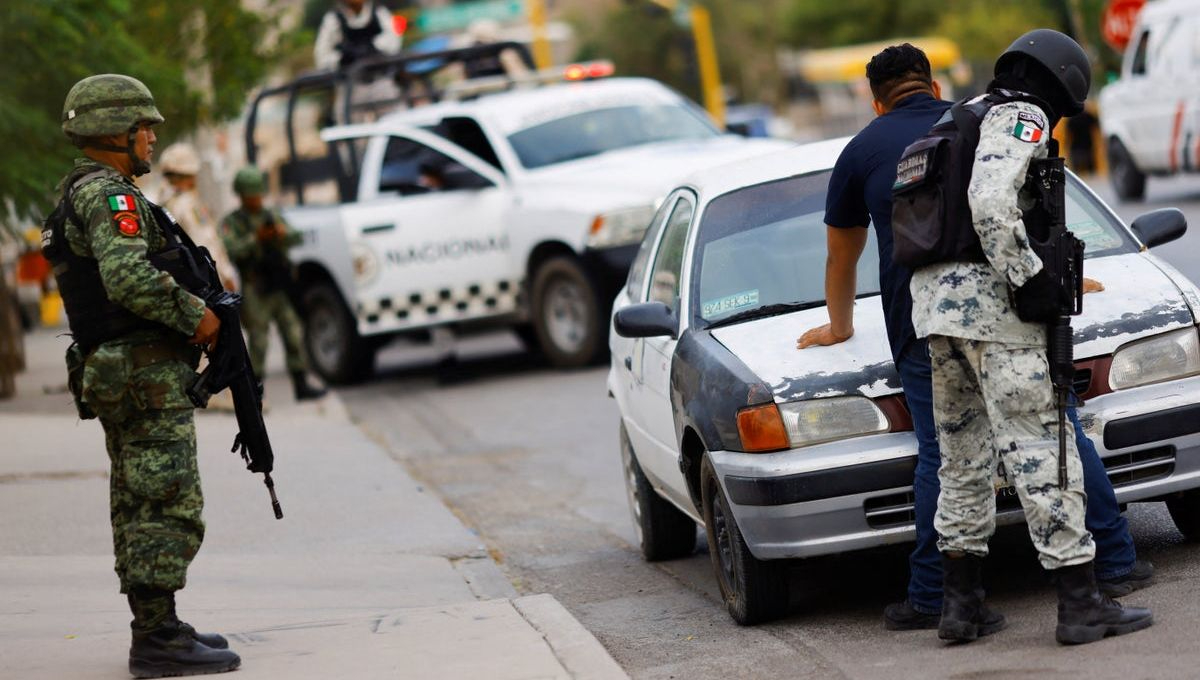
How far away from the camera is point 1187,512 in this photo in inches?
257

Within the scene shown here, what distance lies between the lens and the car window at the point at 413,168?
15016mm

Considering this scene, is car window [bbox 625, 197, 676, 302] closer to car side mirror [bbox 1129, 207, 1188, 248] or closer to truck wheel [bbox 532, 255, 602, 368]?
car side mirror [bbox 1129, 207, 1188, 248]

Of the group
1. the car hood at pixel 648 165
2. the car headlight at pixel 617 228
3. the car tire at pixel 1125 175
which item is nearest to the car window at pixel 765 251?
the car hood at pixel 648 165

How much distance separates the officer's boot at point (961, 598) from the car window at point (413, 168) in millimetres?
9735

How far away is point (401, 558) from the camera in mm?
8312

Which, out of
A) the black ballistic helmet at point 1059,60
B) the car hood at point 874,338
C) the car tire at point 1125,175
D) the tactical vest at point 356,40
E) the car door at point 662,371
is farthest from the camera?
the car tire at point 1125,175

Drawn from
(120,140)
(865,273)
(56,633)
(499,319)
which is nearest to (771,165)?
(865,273)

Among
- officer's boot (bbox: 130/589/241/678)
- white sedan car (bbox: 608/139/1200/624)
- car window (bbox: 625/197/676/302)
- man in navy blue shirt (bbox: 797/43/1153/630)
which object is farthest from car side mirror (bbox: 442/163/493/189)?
officer's boot (bbox: 130/589/241/678)

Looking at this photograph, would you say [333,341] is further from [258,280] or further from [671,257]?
[671,257]

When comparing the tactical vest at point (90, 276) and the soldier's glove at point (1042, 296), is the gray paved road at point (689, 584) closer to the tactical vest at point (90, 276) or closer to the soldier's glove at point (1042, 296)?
the soldier's glove at point (1042, 296)

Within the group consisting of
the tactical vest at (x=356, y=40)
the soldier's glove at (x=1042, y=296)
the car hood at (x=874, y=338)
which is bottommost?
the car hood at (x=874, y=338)

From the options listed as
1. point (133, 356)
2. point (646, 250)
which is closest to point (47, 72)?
point (646, 250)

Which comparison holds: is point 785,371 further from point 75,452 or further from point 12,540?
point 75,452

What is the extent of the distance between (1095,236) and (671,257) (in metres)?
1.64
